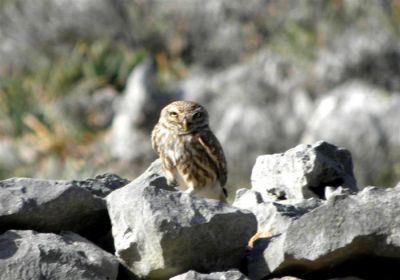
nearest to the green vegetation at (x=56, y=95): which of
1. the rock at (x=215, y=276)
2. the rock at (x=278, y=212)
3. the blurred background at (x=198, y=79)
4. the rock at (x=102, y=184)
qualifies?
the blurred background at (x=198, y=79)

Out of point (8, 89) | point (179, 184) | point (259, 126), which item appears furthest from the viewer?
point (8, 89)

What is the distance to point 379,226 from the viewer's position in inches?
186

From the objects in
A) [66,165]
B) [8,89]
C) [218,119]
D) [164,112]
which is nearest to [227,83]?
[218,119]

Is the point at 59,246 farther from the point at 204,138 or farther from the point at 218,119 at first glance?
the point at 218,119

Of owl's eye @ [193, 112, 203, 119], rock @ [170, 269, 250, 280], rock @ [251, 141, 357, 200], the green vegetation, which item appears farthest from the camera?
the green vegetation

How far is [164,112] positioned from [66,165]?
9.09m

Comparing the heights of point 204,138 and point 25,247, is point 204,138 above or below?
above

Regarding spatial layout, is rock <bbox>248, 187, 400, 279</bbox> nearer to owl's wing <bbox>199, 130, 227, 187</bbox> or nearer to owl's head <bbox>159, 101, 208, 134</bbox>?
owl's wing <bbox>199, 130, 227, 187</bbox>

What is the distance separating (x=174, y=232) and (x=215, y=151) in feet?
7.74

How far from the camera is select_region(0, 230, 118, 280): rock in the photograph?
467 cm

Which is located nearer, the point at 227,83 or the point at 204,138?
the point at 204,138

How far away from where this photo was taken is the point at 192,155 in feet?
23.2

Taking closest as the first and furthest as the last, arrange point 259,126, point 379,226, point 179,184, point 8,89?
point 379,226, point 179,184, point 259,126, point 8,89

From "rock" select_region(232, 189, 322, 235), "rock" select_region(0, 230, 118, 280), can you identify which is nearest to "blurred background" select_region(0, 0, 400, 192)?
"rock" select_region(232, 189, 322, 235)
